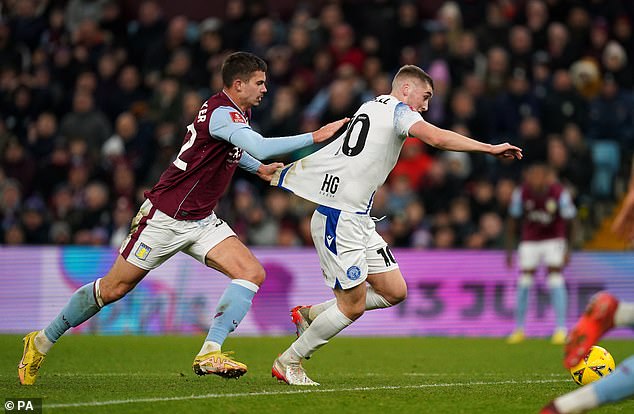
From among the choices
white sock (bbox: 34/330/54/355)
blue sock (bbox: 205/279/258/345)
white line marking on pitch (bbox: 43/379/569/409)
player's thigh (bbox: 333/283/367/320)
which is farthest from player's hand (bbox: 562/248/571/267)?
white sock (bbox: 34/330/54/355)

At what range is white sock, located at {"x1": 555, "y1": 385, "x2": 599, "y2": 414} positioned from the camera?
5445 millimetres

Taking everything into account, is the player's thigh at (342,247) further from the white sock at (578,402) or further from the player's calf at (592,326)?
the white sock at (578,402)

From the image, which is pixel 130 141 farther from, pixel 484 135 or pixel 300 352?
pixel 300 352

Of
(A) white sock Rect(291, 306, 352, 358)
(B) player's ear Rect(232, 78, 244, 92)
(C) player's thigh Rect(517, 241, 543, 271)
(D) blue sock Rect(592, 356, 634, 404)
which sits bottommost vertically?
(C) player's thigh Rect(517, 241, 543, 271)

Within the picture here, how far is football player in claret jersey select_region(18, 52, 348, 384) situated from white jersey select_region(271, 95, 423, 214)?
1.56 feet

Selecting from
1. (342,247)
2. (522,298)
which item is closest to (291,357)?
(342,247)


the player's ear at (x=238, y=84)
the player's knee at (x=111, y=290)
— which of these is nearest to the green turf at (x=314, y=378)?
the player's knee at (x=111, y=290)

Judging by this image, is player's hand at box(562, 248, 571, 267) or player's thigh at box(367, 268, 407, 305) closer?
player's thigh at box(367, 268, 407, 305)

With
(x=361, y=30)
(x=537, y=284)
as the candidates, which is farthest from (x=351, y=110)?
(x=537, y=284)

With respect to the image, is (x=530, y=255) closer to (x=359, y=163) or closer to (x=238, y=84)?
(x=359, y=163)

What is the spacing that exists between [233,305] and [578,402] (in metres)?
3.53

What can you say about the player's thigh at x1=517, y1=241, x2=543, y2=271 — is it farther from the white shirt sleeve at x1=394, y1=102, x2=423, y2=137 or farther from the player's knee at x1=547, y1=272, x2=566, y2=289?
the white shirt sleeve at x1=394, y1=102, x2=423, y2=137

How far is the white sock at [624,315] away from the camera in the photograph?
5.66 metres

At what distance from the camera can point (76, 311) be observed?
8.57m
